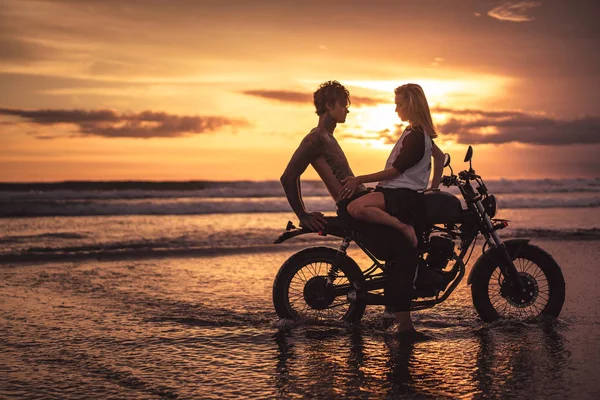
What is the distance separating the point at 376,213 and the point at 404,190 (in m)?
0.32

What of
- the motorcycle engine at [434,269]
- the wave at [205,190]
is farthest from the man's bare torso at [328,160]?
the wave at [205,190]

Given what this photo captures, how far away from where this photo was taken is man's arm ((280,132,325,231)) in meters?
5.86

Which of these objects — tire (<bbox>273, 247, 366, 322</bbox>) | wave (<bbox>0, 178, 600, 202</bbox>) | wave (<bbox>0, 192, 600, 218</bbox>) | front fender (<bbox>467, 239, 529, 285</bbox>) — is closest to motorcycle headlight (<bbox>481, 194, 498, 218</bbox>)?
front fender (<bbox>467, 239, 529, 285</bbox>)

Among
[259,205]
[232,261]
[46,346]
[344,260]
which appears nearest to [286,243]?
[232,261]

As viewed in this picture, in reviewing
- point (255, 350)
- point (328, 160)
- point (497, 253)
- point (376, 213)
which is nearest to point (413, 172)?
point (376, 213)

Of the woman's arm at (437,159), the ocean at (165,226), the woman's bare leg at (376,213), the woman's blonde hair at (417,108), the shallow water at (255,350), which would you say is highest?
the woman's blonde hair at (417,108)

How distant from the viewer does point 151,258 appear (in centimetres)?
1098

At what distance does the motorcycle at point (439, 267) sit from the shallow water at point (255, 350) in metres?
0.25

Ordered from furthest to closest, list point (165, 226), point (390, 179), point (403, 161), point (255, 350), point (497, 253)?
point (165, 226) < point (497, 253) < point (390, 179) < point (403, 161) < point (255, 350)

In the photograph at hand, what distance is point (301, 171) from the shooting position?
5953mm

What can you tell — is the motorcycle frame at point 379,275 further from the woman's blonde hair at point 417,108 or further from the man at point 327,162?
the woman's blonde hair at point 417,108

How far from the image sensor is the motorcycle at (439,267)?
5.88 metres

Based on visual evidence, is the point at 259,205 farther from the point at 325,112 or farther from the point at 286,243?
the point at 325,112

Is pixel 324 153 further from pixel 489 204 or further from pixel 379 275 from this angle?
pixel 489 204
